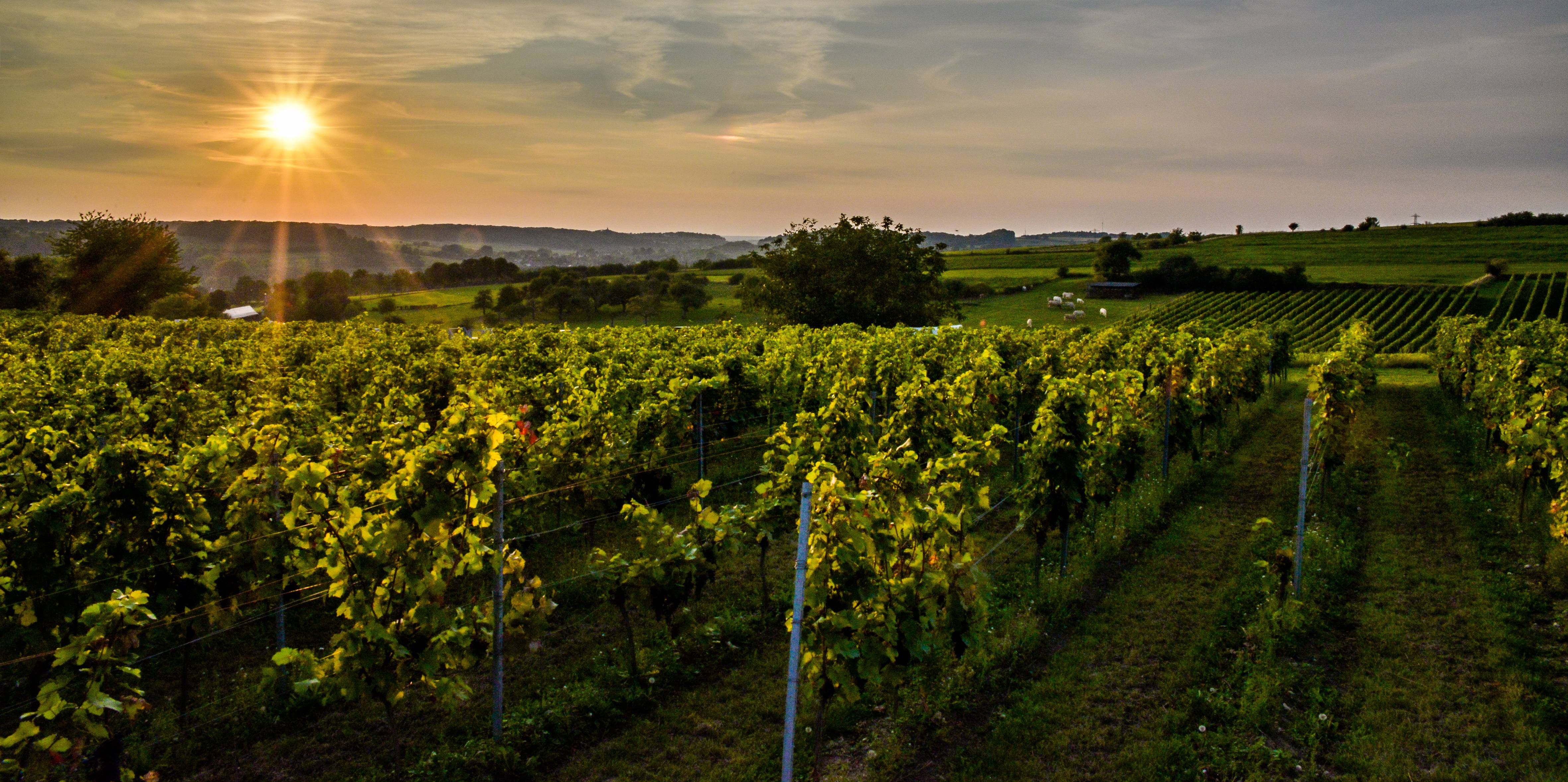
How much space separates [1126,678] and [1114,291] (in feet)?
268

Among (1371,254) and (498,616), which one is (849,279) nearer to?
(498,616)

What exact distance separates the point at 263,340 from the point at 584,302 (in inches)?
2702

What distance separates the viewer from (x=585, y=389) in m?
12.8

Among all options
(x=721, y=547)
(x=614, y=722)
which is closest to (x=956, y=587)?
(x=721, y=547)

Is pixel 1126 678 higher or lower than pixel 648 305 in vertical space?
lower

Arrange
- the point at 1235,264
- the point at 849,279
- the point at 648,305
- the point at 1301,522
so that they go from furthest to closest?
→ the point at 1235,264, the point at 648,305, the point at 849,279, the point at 1301,522

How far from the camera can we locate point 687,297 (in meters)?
85.2

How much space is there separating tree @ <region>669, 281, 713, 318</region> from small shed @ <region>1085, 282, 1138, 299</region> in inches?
1625

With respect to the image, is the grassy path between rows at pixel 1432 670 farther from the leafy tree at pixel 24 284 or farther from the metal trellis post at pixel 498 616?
the leafy tree at pixel 24 284

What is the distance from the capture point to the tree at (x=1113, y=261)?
89812 millimetres

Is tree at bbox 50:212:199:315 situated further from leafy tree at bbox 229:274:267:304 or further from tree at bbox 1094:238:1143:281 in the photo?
tree at bbox 1094:238:1143:281

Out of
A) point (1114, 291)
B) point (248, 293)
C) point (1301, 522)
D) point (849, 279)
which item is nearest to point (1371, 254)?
point (1114, 291)

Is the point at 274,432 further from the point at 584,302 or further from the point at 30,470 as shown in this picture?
the point at 584,302

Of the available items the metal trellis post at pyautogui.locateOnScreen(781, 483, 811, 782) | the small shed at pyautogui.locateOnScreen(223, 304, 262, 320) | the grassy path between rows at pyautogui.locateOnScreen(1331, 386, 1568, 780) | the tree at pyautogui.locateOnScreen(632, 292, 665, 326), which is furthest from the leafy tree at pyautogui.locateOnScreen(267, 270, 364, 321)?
the grassy path between rows at pyautogui.locateOnScreen(1331, 386, 1568, 780)
